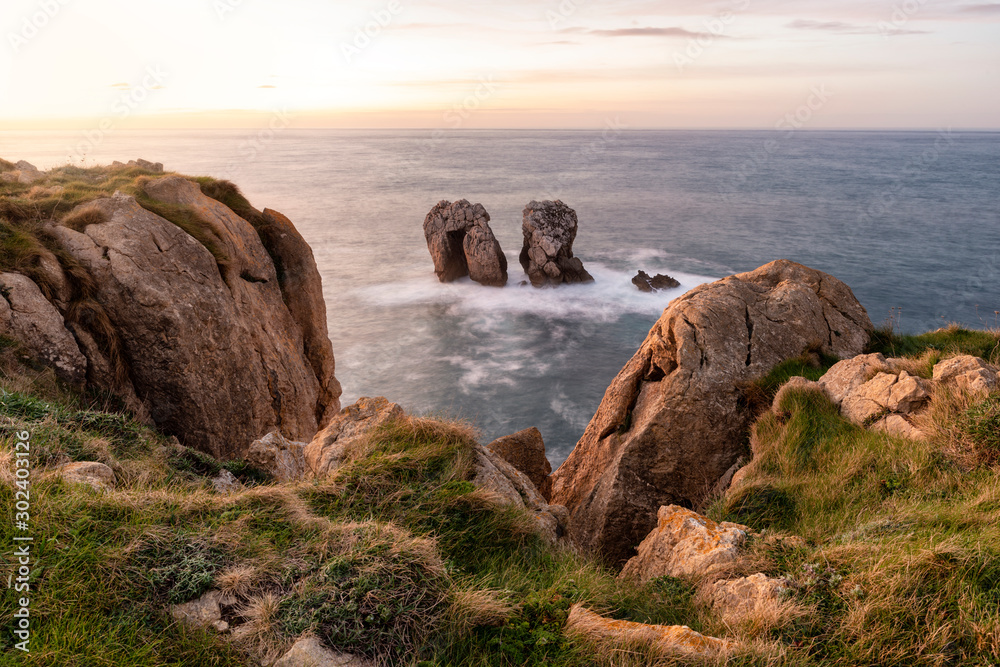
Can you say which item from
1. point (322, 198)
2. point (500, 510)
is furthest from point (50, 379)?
point (322, 198)

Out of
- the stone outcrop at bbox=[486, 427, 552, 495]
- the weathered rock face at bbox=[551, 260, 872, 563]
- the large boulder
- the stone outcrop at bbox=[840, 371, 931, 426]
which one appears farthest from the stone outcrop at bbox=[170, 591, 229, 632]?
the stone outcrop at bbox=[486, 427, 552, 495]

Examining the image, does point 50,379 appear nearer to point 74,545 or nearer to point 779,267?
point 74,545

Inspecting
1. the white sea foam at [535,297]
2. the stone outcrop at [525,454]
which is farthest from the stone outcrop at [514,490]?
the white sea foam at [535,297]

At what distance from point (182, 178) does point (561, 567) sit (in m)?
14.3

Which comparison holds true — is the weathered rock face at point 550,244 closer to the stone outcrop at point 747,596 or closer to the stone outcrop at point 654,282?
the stone outcrop at point 654,282

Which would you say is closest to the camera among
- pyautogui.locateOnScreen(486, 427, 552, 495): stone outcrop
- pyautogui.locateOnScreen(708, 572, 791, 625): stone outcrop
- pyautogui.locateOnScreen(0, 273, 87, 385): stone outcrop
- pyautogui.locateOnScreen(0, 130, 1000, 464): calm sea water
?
pyautogui.locateOnScreen(708, 572, 791, 625): stone outcrop

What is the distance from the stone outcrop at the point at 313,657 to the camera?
4.02 meters

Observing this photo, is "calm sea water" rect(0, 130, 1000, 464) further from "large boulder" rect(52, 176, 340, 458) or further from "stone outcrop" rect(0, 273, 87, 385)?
"stone outcrop" rect(0, 273, 87, 385)

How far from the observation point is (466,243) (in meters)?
56.7

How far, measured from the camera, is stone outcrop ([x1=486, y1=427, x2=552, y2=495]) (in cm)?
1438

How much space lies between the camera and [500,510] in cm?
619

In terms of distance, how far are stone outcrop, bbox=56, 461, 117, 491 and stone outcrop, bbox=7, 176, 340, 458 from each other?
486cm

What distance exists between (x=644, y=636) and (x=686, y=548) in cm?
222

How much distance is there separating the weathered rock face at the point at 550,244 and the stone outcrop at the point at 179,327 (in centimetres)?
4195
